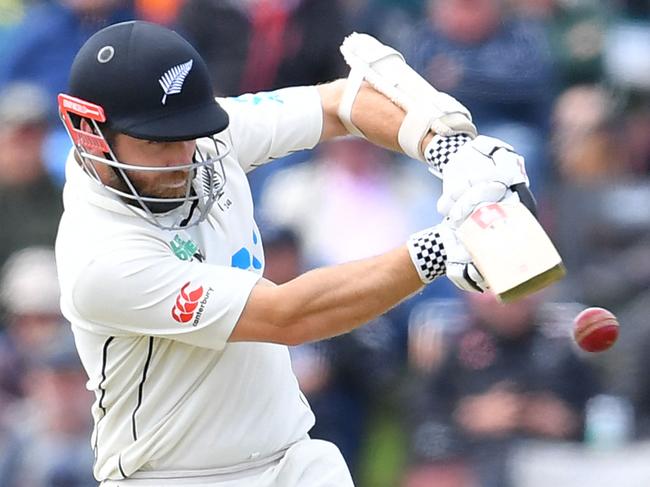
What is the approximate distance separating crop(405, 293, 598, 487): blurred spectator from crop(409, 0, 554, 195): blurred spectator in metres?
1.25

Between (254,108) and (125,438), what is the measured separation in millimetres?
1086

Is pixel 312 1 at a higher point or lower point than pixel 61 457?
higher

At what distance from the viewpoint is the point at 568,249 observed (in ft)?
24.3

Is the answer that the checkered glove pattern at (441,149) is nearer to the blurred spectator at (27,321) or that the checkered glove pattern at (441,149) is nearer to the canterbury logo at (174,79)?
the canterbury logo at (174,79)

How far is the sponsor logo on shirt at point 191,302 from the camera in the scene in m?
4.19

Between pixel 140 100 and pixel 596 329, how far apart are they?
1.42 metres

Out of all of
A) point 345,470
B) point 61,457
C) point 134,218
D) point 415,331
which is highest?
point 134,218

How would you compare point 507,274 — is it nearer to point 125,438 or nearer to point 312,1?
point 125,438

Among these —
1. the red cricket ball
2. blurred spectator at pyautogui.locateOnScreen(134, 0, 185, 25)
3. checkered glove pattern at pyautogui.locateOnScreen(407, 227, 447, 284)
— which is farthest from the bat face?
blurred spectator at pyautogui.locateOnScreen(134, 0, 185, 25)

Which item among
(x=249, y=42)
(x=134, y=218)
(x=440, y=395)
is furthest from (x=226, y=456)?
(x=249, y=42)

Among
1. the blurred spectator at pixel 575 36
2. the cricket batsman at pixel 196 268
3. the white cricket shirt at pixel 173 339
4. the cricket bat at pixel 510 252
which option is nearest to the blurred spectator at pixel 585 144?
the blurred spectator at pixel 575 36

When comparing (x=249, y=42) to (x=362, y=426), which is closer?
(x=362, y=426)

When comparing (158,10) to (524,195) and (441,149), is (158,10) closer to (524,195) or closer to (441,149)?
(441,149)

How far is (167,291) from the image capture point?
4199 mm
